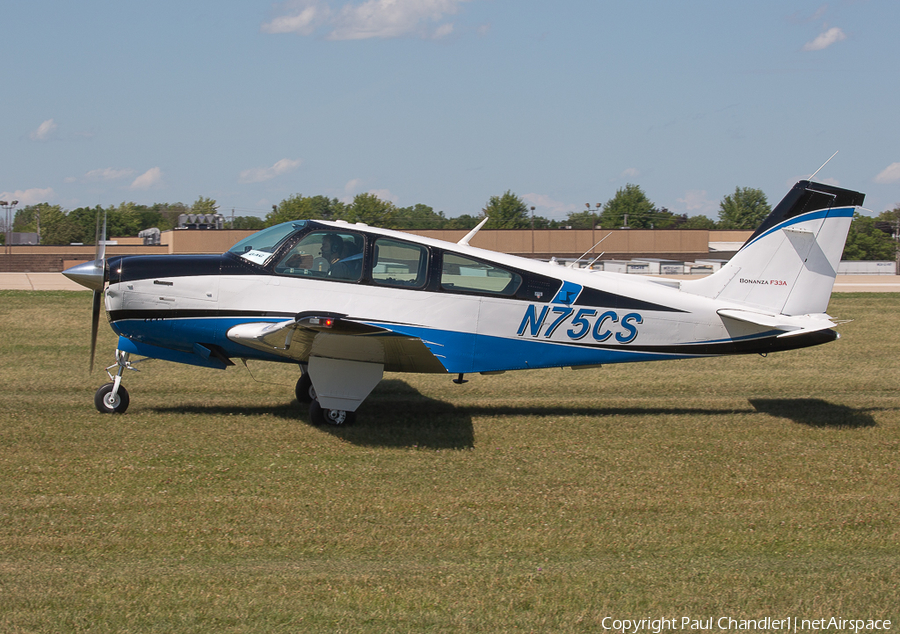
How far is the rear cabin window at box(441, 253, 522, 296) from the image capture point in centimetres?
803

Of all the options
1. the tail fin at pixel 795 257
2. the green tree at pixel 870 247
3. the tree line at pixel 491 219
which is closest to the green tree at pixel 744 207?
the tree line at pixel 491 219

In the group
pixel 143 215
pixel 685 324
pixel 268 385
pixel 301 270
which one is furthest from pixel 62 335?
pixel 143 215

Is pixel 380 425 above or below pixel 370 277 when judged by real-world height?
below

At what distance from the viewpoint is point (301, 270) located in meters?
7.86

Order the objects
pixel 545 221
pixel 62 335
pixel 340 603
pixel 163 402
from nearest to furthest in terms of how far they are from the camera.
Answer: pixel 340 603 → pixel 163 402 → pixel 62 335 → pixel 545 221

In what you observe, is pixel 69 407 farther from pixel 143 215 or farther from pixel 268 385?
pixel 143 215

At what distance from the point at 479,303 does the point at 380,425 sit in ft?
6.01

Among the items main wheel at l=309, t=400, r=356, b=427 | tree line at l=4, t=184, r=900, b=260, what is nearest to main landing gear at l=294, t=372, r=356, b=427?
main wheel at l=309, t=400, r=356, b=427

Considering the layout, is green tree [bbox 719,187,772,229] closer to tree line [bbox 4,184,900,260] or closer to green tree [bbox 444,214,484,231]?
tree line [bbox 4,184,900,260]

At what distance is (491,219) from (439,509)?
262ft

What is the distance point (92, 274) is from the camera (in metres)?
7.96

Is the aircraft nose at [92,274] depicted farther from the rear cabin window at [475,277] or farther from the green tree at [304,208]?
the green tree at [304,208]

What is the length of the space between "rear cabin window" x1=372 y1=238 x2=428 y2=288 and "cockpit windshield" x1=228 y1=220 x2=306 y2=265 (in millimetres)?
936

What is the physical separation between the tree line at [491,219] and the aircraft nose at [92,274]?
56272 mm
